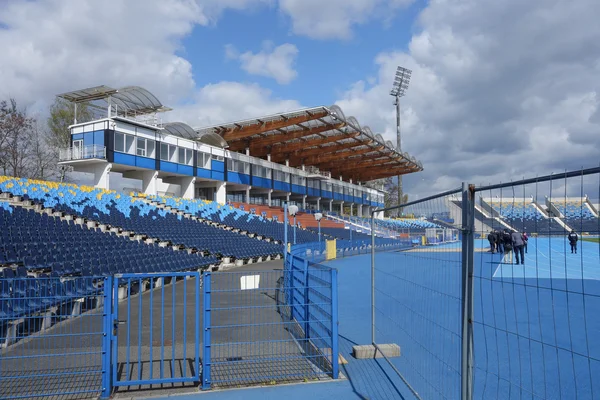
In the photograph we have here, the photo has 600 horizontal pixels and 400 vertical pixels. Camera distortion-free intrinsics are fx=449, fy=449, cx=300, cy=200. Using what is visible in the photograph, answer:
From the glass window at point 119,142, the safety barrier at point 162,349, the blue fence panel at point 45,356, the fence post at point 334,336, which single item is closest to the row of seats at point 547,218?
the fence post at point 334,336

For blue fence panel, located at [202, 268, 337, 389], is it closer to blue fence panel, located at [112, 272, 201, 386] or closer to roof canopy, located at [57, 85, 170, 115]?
blue fence panel, located at [112, 272, 201, 386]

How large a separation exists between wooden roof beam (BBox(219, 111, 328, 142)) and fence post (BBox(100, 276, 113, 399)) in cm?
3756

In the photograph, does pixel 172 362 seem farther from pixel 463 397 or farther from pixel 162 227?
pixel 162 227

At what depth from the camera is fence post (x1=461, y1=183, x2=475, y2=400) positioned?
381 cm

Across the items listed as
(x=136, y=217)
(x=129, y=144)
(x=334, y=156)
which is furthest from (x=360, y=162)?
(x=136, y=217)

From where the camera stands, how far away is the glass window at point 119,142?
34469 millimetres

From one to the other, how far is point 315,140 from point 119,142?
23256mm

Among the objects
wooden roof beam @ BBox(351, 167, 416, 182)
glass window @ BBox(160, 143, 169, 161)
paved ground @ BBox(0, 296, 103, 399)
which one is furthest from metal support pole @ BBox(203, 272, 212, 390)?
wooden roof beam @ BBox(351, 167, 416, 182)

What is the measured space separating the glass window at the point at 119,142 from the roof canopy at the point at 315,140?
11539 millimetres

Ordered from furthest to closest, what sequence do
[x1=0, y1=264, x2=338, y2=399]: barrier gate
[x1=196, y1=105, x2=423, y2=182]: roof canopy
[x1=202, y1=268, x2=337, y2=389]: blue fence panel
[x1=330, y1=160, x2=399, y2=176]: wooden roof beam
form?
[x1=330, y1=160, x2=399, y2=176]: wooden roof beam
[x1=196, y1=105, x2=423, y2=182]: roof canopy
[x1=202, y1=268, x2=337, y2=389]: blue fence panel
[x1=0, y1=264, x2=338, y2=399]: barrier gate

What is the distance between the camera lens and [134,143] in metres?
36.1

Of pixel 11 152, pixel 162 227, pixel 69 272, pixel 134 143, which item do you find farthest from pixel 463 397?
pixel 11 152

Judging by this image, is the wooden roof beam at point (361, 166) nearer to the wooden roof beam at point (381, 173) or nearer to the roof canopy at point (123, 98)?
the wooden roof beam at point (381, 173)

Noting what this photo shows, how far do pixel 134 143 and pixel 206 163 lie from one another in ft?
30.1
